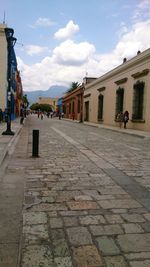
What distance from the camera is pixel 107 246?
330 cm

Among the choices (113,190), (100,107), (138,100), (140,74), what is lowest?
(113,190)

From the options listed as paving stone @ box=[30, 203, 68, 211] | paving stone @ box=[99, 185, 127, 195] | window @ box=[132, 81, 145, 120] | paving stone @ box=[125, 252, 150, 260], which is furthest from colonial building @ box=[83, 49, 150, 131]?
paving stone @ box=[125, 252, 150, 260]

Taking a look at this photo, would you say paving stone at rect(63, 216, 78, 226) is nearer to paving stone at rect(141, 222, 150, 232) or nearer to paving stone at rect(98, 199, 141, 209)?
paving stone at rect(98, 199, 141, 209)

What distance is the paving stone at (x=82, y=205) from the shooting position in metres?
4.55

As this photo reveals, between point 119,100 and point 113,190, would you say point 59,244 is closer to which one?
point 113,190

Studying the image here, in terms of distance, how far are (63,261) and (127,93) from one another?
23.8 metres

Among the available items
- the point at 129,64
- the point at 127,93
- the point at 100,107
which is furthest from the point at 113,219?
the point at 100,107

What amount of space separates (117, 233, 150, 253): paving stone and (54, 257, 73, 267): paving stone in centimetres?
60

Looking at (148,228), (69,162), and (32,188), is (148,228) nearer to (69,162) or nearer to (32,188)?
(32,188)

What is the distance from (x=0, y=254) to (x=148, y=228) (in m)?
1.76

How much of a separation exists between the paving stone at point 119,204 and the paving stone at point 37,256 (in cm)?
159

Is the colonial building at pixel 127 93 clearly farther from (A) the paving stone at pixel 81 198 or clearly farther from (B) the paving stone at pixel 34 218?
(B) the paving stone at pixel 34 218

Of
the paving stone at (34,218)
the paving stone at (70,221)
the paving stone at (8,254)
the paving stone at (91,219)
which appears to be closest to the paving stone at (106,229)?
the paving stone at (91,219)

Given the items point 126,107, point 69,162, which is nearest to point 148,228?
point 69,162
